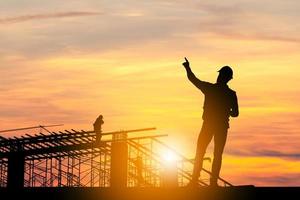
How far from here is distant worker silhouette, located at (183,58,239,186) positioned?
14367 mm

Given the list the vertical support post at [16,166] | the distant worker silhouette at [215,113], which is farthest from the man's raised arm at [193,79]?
the vertical support post at [16,166]

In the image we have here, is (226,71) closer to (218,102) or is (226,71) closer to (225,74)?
(225,74)

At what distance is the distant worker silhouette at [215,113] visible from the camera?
566 inches

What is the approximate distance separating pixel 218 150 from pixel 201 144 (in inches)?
12.1

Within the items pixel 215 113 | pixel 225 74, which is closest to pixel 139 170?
pixel 215 113

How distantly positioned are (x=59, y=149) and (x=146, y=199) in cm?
2493

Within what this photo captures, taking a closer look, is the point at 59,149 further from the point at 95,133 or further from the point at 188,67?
the point at 188,67

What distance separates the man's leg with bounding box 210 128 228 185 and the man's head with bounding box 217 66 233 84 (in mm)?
844

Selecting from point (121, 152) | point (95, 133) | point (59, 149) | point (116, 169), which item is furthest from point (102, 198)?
point (59, 149)

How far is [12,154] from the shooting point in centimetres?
3678

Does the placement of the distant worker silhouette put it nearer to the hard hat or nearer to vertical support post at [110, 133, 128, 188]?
the hard hat

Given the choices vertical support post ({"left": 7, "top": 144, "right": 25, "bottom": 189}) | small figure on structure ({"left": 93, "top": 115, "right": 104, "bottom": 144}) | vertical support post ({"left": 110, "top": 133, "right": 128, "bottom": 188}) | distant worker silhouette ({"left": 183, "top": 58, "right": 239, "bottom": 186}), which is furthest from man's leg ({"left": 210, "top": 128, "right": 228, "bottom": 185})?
small figure on structure ({"left": 93, "top": 115, "right": 104, "bottom": 144})

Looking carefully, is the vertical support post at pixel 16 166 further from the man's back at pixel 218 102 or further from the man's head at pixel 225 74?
the man's head at pixel 225 74

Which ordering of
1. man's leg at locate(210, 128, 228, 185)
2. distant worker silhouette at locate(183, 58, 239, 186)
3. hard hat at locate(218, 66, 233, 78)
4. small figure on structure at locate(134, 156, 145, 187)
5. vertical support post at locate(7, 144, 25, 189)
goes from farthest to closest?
1. vertical support post at locate(7, 144, 25, 189)
2. small figure on structure at locate(134, 156, 145, 187)
3. man's leg at locate(210, 128, 228, 185)
4. distant worker silhouette at locate(183, 58, 239, 186)
5. hard hat at locate(218, 66, 233, 78)
